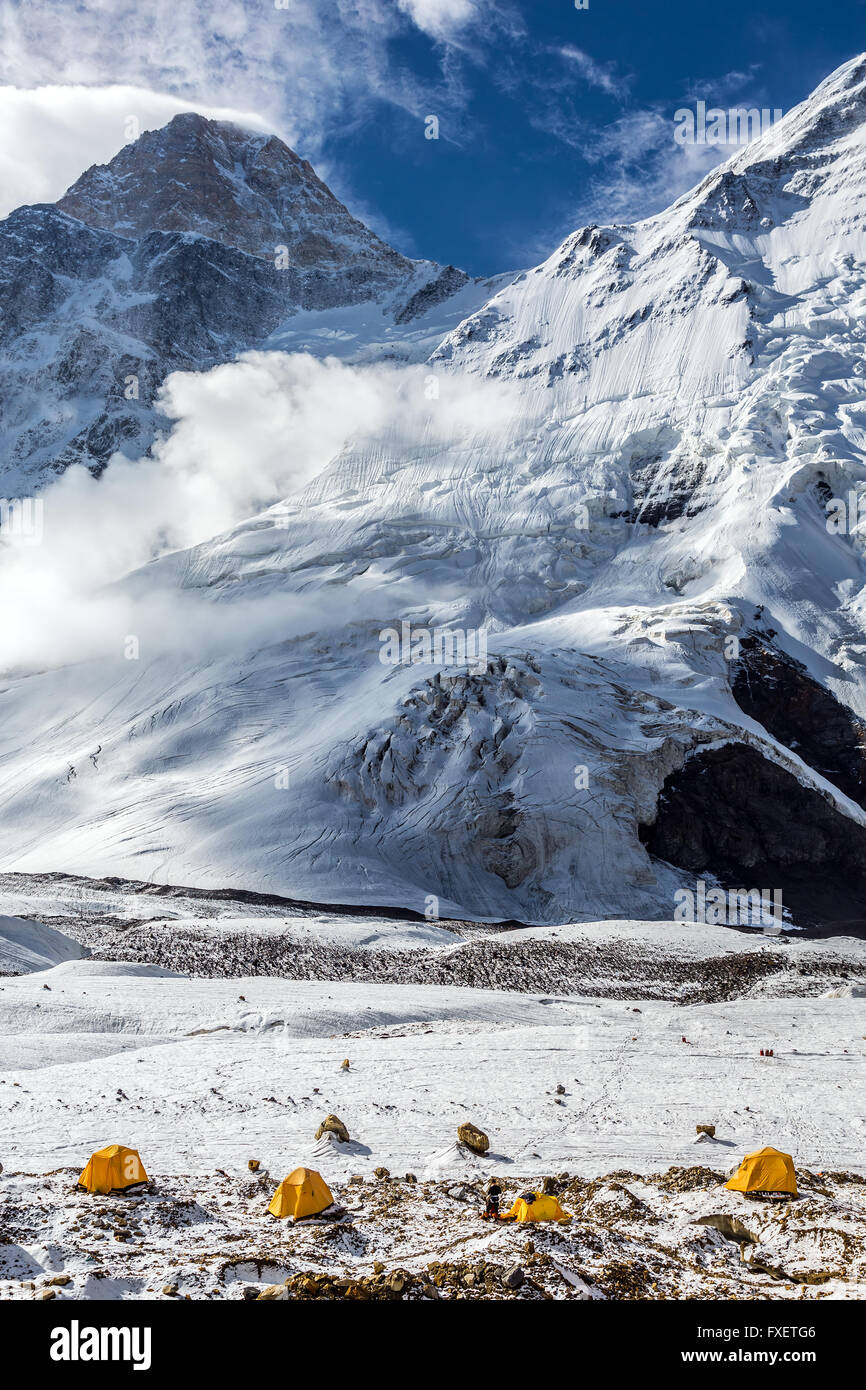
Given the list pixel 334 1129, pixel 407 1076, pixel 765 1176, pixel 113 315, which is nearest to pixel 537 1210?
pixel 765 1176

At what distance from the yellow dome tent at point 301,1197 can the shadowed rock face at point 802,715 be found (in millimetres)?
61545

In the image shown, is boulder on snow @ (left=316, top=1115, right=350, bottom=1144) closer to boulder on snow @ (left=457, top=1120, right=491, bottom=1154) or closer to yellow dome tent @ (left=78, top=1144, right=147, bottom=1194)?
boulder on snow @ (left=457, top=1120, right=491, bottom=1154)

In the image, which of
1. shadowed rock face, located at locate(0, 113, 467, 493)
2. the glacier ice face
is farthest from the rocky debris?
shadowed rock face, located at locate(0, 113, 467, 493)

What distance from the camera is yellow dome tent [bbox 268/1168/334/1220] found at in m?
10.4

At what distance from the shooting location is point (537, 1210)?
1023cm

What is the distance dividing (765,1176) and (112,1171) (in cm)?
752

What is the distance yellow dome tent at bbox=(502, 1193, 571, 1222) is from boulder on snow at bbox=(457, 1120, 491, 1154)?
246 centimetres

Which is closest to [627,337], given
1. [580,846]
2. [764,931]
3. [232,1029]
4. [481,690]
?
[481,690]

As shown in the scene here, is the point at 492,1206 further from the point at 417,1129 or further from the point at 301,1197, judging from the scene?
the point at 417,1129

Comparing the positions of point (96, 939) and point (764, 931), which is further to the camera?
point (764, 931)

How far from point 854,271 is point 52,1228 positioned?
457 feet

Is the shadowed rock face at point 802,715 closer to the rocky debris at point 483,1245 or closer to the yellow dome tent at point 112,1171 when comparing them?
the rocky debris at point 483,1245
